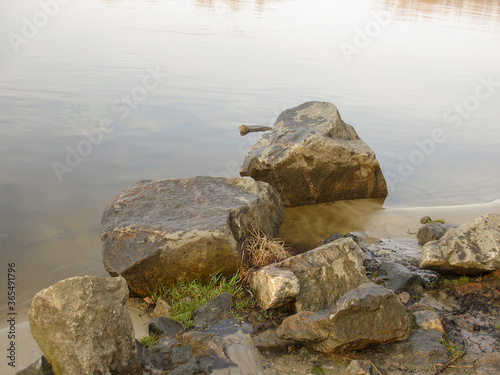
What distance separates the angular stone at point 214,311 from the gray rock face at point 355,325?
2.37 feet

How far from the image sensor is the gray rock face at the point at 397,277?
489 cm

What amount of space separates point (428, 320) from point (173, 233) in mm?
2462

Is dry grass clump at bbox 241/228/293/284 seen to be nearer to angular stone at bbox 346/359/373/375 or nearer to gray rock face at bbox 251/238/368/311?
gray rock face at bbox 251/238/368/311

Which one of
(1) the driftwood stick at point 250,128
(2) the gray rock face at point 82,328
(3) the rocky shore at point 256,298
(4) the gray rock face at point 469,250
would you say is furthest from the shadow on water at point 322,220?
(1) the driftwood stick at point 250,128

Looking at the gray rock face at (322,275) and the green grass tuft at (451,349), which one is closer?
the green grass tuft at (451,349)

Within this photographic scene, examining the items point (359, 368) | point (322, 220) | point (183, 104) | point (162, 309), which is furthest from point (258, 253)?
point (183, 104)

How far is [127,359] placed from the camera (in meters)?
3.63

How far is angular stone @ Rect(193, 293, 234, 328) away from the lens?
14.6 feet

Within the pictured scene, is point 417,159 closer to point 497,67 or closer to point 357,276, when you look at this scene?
point 357,276

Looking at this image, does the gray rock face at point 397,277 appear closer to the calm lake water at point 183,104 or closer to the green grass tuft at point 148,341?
the green grass tuft at point 148,341

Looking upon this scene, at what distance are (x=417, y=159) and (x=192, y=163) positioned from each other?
457 centimetres

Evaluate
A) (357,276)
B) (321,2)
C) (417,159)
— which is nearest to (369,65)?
(417,159)

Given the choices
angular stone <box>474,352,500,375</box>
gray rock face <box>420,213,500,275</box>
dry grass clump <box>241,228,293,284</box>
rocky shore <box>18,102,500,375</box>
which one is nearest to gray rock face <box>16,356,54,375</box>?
rocky shore <box>18,102,500,375</box>

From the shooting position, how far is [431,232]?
6062mm
